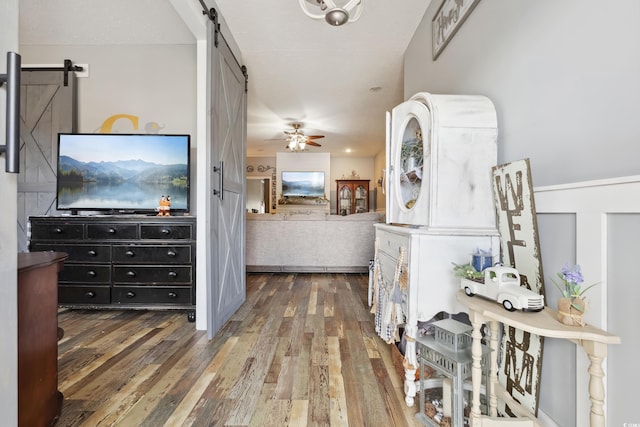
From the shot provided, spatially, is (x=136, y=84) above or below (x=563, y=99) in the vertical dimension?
above

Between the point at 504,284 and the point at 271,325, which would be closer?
the point at 504,284

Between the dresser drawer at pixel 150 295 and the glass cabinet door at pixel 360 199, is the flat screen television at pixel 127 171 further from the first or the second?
the glass cabinet door at pixel 360 199

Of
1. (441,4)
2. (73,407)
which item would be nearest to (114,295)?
(73,407)

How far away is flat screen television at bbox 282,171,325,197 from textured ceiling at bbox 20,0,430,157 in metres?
4.54

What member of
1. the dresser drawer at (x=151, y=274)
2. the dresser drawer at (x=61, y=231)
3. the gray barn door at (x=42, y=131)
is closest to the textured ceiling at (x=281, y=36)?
the gray barn door at (x=42, y=131)

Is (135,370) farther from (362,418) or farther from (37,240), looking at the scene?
(37,240)

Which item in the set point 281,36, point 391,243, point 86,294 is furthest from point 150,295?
point 281,36

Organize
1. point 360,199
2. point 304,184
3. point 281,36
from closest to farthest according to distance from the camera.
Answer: point 281,36, point 304,184, point 360,199

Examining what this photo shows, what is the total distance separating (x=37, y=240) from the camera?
2703mm

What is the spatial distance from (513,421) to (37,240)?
12.3 ft

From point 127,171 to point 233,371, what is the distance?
2226 mm

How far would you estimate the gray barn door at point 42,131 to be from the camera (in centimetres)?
305

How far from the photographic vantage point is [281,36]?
2848 mm

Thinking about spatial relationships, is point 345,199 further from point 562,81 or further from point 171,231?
point 562,81
